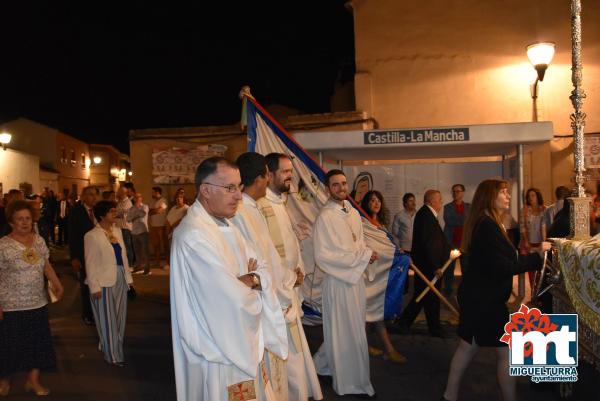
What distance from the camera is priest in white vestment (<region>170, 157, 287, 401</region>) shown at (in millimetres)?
2779

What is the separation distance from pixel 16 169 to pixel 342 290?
23.8 m

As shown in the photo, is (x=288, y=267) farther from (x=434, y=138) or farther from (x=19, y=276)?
(x=434, y=138)

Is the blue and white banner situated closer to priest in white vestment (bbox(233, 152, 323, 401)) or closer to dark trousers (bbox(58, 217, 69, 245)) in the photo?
priest in white vestment (bbox(233, 152, 323, 401))

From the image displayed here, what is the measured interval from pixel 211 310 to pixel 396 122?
421 inches

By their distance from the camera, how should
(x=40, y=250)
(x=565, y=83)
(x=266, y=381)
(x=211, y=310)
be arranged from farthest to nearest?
(x=565, y=83), (x=40, y=250), (x=266, y=381), (x=211, y=310)

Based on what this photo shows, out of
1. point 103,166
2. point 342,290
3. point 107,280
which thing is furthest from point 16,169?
point 103,166

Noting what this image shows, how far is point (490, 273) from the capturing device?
3998 mm

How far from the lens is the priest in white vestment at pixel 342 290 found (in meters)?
4.89

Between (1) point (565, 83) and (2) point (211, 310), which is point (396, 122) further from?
(2) point (211, 310)

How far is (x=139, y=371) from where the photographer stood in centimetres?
579

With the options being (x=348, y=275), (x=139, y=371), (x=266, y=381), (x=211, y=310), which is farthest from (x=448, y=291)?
(x=211, y=310)

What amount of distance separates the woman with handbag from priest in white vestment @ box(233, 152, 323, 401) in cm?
249

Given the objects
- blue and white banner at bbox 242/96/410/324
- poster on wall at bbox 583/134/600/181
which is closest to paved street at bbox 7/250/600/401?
blue and white banner at bbox 242/96/410/324

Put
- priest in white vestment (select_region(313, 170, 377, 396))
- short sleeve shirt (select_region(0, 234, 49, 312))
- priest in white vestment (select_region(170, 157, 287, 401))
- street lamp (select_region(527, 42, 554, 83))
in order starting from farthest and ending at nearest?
street lamp (select_region(527, 42, 554, 83))
short sleeve shirt (select_region(0, 234, 49, 312))
priest in white vestment (select_region(313, 170, 377, 396))
priest in white vestment (select_region(170, 157, 287, 401))
